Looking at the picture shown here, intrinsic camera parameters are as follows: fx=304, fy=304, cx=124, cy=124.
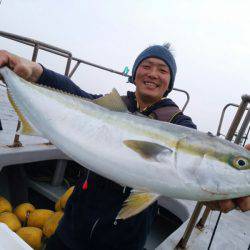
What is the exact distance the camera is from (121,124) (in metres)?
1.97

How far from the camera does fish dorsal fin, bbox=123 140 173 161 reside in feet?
5.97

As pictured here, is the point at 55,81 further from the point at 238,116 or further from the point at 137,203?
the point at 238,116

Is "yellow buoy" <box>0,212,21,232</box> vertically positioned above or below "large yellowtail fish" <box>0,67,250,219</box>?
below

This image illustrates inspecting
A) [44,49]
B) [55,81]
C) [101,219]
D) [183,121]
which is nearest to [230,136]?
[183,121]

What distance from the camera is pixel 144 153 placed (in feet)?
6.02

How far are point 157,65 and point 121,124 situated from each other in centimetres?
130

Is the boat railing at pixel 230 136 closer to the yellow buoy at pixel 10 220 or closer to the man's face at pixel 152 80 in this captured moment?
the man's face at pixel 152 80

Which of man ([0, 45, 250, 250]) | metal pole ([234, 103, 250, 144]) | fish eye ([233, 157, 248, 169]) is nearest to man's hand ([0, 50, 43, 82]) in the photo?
man ([0, 45, 250, 250])

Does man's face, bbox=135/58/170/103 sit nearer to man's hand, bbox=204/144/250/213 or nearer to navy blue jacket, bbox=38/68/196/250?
navy blue jacket, bbox=38/68/196/250

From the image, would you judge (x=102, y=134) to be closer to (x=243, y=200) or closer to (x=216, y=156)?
(x=216, y=156)

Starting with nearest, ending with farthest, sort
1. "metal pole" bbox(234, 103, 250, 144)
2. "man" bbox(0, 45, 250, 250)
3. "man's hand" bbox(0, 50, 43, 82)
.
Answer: "man's hand" bbox(0, 50, 43, 82)
"man" bbox(0, 45, 250, 250)
"metal pole" bbox(234, 103, 250, 144)

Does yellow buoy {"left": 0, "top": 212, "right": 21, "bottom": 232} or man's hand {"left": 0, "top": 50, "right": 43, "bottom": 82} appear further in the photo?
yellow buoy {"left": 0, "top": 212, "right": 21, "bottom": 232}

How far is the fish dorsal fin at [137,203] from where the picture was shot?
1732mm

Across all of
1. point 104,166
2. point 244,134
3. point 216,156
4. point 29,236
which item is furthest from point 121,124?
point 29,236
